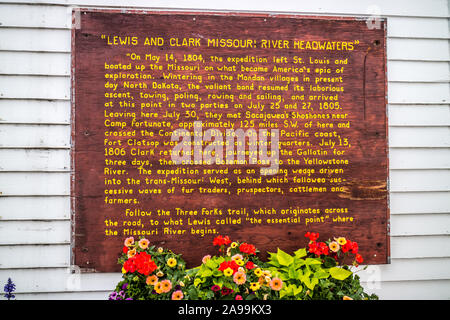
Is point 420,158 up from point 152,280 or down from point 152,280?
up

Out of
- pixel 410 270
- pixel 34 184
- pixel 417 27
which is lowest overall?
pixel 410 270

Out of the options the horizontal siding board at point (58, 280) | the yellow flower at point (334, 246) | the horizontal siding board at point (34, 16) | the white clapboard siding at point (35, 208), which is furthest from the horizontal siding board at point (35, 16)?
the yellow flower at point (334, 246)

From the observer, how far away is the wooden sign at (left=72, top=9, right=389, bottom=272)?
2229 mm

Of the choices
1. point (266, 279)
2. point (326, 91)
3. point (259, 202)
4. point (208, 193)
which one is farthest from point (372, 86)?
point (266, 279)

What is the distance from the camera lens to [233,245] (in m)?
2.10

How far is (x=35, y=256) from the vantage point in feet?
7.23

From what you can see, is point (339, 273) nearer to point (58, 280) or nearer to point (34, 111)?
point (58, 280)

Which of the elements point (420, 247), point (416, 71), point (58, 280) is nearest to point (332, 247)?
point (420, 247)

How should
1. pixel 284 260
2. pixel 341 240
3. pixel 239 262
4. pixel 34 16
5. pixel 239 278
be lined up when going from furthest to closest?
pixel 34 16 < pixel 341 240 < pixel 284 260 < pixel 239 262 < pixel 239 278

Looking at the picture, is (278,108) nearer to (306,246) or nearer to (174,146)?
(174,146)

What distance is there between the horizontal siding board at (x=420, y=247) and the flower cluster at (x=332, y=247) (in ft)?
1.72

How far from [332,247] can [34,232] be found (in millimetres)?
2353

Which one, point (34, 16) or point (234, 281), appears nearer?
point (234, 281)

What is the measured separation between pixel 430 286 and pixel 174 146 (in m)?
2.52
